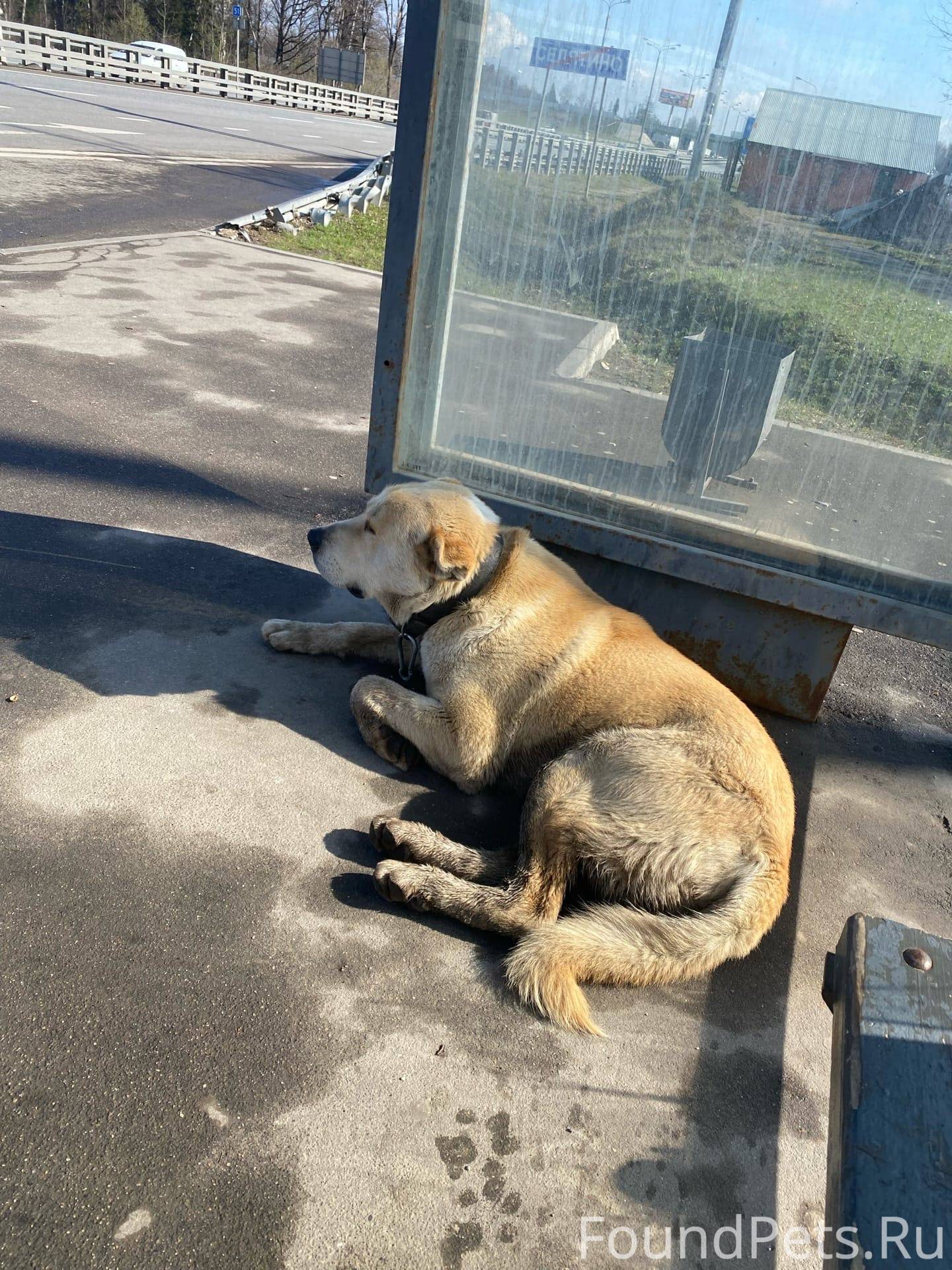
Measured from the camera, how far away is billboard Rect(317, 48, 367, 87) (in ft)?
189

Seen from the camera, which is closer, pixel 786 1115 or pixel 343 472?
pixel 786 1115

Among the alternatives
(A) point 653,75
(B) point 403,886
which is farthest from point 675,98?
(B) point 403,886

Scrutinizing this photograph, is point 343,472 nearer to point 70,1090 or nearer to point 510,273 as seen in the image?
point 510,273

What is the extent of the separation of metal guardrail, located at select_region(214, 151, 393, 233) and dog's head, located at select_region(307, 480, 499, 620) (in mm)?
8918

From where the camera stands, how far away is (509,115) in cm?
413

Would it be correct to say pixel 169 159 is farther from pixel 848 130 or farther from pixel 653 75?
pixel 848 130

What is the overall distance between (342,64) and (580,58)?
6406cm

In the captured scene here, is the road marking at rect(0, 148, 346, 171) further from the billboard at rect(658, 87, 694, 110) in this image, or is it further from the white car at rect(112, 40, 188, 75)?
the white car at rect(112, 40, 188, 75)

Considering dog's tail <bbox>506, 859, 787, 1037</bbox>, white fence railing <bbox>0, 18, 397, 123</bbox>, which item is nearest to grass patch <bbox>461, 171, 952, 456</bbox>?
dog's tail <bbox>506, 859, 787, 1037</bbox>

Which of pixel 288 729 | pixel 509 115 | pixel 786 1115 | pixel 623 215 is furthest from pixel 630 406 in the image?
pixel 786 1115

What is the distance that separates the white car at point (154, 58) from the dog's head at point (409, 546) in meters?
40.4

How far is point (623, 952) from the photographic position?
2.78 meters

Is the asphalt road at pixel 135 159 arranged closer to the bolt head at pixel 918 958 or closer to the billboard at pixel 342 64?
the bolt head at pixel 918 958

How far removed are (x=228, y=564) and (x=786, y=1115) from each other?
12.1ft
